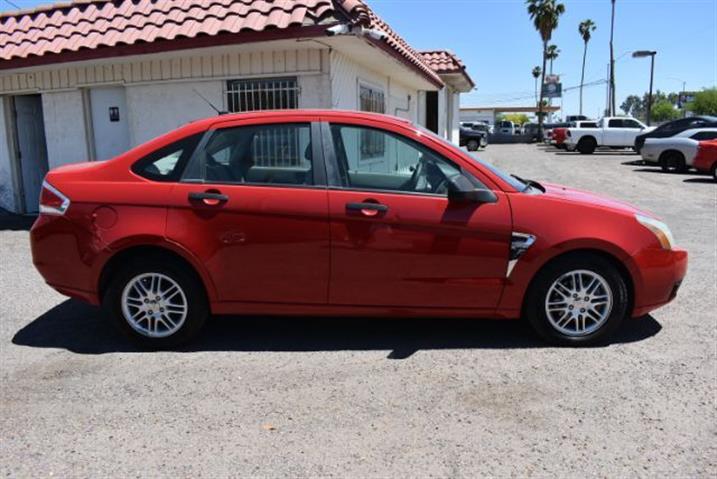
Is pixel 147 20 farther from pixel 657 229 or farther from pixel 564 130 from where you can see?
pixel 564 130

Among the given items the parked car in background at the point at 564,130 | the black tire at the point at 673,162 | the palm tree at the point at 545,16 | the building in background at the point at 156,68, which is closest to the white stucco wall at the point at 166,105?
the building in background at the point at 156,68

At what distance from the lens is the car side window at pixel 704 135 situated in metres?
19.8

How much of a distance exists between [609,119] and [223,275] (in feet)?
97.7

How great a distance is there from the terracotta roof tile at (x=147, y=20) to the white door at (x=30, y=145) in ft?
4.58


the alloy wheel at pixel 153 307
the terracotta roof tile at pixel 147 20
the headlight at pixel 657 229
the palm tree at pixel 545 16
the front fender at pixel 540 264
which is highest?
the palm tree at pixel 545 16

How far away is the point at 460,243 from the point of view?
4.29 metres

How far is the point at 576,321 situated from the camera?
4.46m

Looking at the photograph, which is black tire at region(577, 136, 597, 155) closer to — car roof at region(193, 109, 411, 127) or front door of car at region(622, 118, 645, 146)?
front door of car at region(622, 118, 645, 146)

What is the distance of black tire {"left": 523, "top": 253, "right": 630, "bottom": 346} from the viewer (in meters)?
4.35

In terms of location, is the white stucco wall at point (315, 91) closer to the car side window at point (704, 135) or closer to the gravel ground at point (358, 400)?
the gravel ground at point (358, 400)

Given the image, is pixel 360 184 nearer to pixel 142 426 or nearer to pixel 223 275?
pixel 223 275

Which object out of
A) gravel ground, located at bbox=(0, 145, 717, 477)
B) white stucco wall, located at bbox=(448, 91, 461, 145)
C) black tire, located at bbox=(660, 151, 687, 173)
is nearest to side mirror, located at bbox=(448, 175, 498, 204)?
gravel ground, located at bbox=(0, 145, 717, 477)

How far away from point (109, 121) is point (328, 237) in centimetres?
722

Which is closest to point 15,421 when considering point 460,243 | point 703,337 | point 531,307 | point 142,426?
point 142,426
